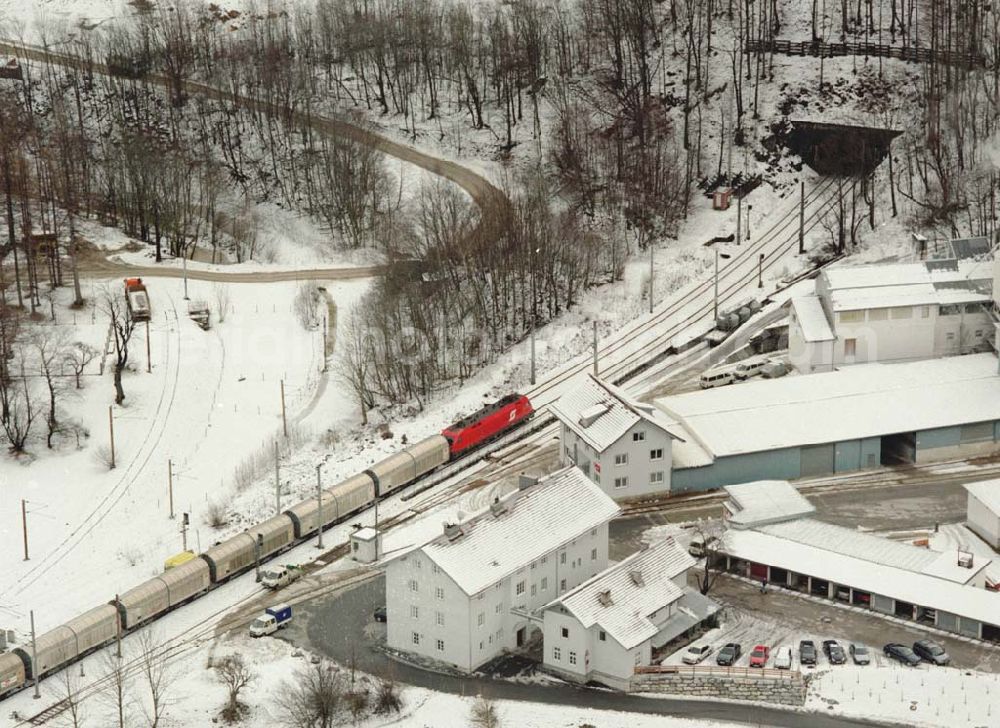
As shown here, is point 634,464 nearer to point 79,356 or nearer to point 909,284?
point 909,284

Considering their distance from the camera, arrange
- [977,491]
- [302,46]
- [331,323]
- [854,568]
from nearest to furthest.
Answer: [854,568] < [977,491] < [331,323] < [302,46]

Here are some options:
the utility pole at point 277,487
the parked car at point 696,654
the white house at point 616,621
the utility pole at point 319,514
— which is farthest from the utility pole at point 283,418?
the parked car at point 696,654

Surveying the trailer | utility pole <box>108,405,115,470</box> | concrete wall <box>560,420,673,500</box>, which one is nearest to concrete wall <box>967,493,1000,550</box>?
concrete wall <box>560,420,673,500</box>

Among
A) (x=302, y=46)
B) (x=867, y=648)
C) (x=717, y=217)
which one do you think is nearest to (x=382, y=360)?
(x=717, y=217)

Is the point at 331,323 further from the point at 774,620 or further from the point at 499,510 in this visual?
the point at 774,620

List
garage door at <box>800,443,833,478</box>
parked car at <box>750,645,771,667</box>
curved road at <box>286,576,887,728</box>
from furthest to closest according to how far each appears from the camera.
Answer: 1. garage door at <box>800,443,833,478</box>
2. parked car at <box>750,645,771,667</box>
3. curved road at <box>286,576,887,728</box>

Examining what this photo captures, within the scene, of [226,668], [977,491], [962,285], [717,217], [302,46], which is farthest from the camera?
[302,46]

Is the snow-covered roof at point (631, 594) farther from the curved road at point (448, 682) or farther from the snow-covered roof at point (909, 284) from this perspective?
the snow-covered roof at point (909, 284)

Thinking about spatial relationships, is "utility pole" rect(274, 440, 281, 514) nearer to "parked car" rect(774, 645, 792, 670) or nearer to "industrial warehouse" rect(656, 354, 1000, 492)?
"industrial warehouse" rect(656, 354, 1000, 492)
